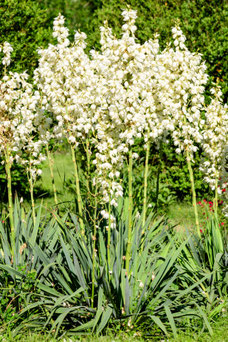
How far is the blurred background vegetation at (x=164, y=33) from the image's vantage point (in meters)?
8.22

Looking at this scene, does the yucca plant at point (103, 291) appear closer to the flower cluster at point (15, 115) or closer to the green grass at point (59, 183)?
the flower cluster at point (15, 115)

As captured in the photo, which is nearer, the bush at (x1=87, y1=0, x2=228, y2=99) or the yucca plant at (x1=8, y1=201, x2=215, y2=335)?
the yucca plant at (x1=8, y1=201, x2=215, y2=335)

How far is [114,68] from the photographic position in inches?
150

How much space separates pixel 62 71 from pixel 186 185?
477 centimetres

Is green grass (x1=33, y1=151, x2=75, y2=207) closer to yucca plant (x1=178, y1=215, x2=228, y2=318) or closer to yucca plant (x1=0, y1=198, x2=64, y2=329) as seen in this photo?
yucca plant (x1=0, y1=198, x2=64, y2=329)

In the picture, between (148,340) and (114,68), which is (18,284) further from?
(114,68)

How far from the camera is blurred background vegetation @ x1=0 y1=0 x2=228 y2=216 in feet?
27.0

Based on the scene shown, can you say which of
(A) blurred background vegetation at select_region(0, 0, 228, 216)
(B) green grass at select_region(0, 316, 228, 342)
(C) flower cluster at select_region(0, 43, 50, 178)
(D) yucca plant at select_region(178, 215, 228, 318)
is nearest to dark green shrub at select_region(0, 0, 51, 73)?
(A) blurred background vegetation at select_region(0, 0, 228, 216)

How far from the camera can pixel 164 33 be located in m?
8.44

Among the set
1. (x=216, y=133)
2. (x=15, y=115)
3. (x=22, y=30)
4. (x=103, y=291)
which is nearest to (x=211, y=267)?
(x=103, y=291)

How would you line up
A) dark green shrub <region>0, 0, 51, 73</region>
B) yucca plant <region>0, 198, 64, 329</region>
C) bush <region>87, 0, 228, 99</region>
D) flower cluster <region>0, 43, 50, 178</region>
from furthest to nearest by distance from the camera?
dark green shrub <region>0, 0, 51, 73</region>
bush <region>87, 0, 228, 99</region>
flower cluster <region>0, 43, 50, 178</region>
yucca plant <region>0, 198, 64, 329</region>

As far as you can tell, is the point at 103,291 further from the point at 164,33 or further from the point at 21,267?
the point at 164,33

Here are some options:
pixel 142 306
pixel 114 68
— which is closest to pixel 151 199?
pixel 142 306

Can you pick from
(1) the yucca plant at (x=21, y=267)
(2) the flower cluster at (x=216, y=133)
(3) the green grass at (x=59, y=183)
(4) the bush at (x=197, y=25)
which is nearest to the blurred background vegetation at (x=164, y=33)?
(4) the bush at (x=197, y=25)
